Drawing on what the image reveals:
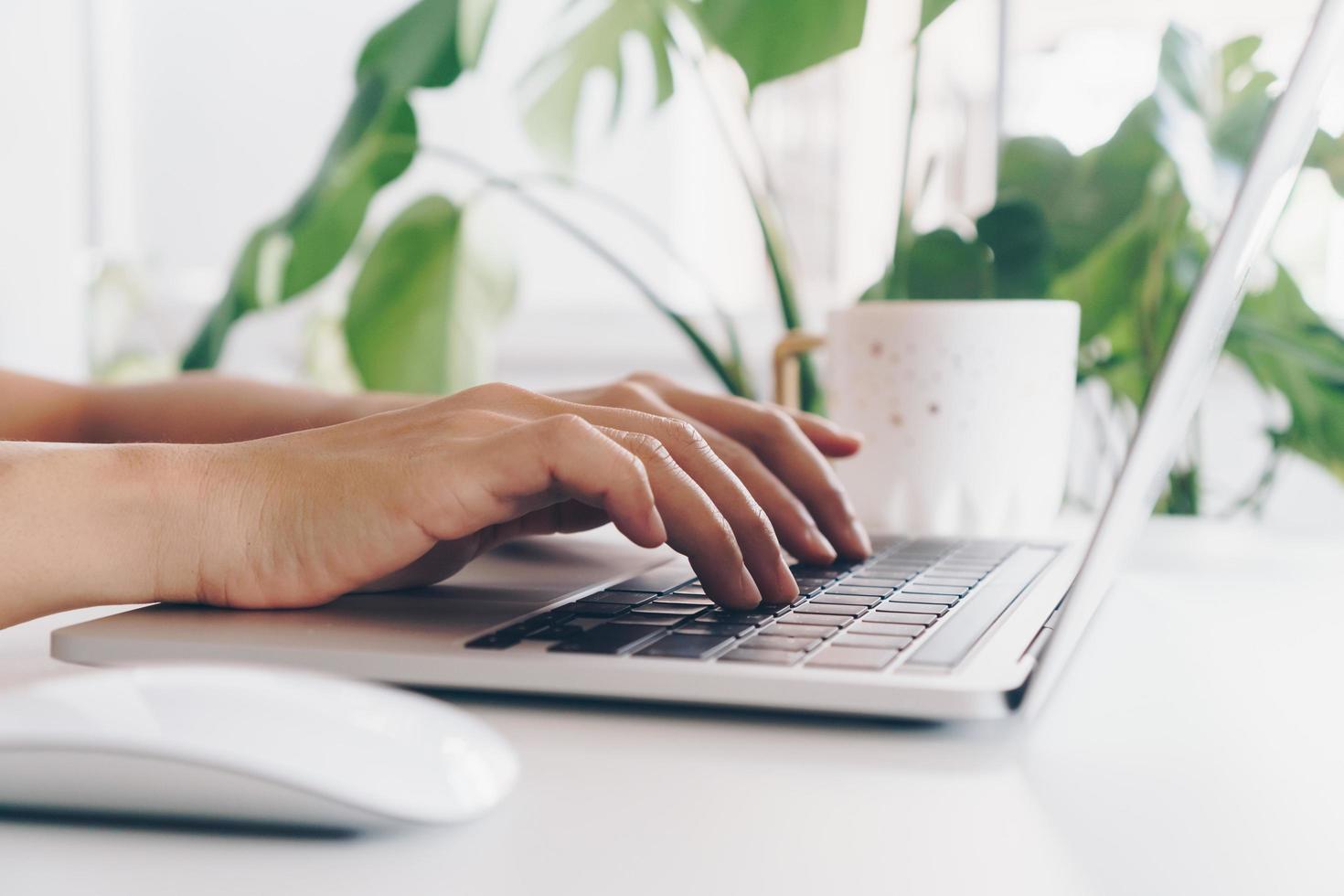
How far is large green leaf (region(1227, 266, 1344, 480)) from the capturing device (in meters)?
0.90

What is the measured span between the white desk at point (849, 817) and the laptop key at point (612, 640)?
17 mm

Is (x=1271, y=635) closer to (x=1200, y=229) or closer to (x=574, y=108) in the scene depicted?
(x=1200, y=229)

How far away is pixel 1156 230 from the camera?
0.92m

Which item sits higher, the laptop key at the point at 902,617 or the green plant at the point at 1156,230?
the green plant at the point at 1156,230

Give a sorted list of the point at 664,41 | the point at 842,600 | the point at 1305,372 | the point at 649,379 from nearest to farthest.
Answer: the point at 842,600
the point at 649,379
the point at 1305,372
the point at 664,41

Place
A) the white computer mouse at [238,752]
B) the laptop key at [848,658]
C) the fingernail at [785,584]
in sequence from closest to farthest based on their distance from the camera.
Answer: the white computer mouse at [238,752] → the laptop key at [848,658] → the fingernail at [785,584]

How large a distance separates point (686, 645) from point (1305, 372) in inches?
29.5

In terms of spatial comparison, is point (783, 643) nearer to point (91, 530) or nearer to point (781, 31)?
point (91, 530)

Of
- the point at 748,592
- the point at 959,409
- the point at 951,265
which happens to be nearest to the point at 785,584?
the point at 748,592

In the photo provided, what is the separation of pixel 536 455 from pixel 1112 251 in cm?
65

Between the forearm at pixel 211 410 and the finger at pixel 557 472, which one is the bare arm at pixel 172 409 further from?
the finger at pixel 557 472

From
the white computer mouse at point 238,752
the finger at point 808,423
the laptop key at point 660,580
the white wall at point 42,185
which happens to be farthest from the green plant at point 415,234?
the white wall at point 42,185

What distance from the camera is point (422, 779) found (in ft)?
0.77

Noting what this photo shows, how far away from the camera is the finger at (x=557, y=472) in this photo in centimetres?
41
